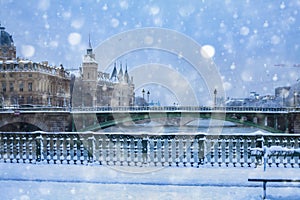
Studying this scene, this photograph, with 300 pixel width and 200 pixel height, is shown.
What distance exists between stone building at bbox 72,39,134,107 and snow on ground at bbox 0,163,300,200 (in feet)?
184

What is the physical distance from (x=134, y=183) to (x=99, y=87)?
66.9 metres

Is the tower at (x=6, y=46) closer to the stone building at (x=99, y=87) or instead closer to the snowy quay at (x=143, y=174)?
the stone building at (x=99, y=87)

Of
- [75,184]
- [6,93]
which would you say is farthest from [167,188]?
[6,93]

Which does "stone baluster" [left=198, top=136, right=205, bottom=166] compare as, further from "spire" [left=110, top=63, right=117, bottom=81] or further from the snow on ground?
"spire" [left=110, top=63, right=117, bottom=81]

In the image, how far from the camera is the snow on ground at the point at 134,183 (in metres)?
8.07

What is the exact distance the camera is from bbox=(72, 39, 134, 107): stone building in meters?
70.3

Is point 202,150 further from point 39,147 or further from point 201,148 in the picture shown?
point 39,147

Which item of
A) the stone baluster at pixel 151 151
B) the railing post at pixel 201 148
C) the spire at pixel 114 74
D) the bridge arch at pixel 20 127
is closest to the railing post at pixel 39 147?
the stone baluster at pixel 151 151

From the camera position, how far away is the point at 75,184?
360 inches

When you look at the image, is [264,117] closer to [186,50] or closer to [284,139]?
[186,50]

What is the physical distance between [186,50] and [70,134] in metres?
13.1

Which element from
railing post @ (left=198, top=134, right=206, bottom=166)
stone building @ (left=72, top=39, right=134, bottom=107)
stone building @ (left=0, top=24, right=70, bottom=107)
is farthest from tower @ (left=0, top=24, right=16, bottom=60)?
railing post @ (left=198, top=134, right=206, bottom=166)

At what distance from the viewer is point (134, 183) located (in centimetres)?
909

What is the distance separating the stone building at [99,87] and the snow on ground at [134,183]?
56.2 metres
